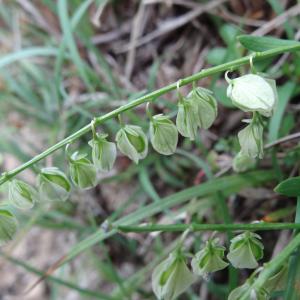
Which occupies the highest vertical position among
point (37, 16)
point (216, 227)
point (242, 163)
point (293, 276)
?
point (37, 16)

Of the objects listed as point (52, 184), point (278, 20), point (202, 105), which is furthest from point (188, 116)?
point (278, 20)

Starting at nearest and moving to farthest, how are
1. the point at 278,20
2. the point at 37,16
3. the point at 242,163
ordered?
1. the point at 242,163
2. the point at 278,20
3. the point at 37,16

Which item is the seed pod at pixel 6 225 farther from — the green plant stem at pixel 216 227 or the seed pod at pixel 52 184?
the green plant stem at pixel 216 227

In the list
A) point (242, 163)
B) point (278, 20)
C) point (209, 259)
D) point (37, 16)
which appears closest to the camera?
point (209, 259)

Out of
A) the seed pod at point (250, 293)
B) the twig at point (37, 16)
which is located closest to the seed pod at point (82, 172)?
the seed pod at point (250, 293)

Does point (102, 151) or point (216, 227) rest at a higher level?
point (102, 151)

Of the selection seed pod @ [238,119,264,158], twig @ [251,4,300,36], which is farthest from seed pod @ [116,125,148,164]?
twig @ [251,4,300,36]

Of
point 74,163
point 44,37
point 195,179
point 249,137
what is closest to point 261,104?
point 249,137

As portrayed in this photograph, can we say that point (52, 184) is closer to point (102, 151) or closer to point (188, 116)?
point (102, 151)
